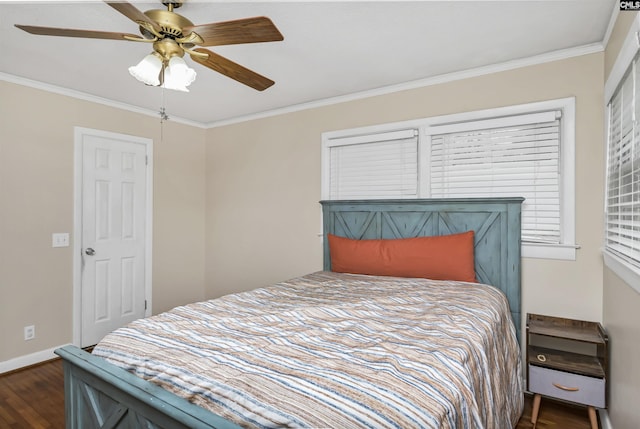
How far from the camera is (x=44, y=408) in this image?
2373mm

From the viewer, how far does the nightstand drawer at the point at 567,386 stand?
6.50 feet

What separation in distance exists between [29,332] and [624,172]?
4383 millimetres

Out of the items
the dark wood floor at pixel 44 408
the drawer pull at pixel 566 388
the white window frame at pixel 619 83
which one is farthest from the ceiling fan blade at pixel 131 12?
the drawer pull at pixel 566 388

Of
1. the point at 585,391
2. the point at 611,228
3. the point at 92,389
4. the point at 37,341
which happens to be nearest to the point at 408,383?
the point at 92,389

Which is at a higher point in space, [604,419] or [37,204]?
[37,204]

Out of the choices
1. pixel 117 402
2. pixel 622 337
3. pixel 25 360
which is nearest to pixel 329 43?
pixel 117 402

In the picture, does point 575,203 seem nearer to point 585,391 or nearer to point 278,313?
point 585,391

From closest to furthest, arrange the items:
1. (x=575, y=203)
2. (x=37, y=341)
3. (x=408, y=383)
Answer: (x=408, y=383) < (x=575, y=203) < (x=37, y=341)

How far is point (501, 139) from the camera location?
8.95 feet

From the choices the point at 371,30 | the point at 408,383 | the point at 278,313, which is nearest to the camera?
the point at 408,383

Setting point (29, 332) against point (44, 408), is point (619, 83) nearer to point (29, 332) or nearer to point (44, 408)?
point (44, 408)

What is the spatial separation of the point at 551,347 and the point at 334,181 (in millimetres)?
2225

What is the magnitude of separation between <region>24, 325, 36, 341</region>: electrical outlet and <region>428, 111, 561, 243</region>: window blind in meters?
3.62

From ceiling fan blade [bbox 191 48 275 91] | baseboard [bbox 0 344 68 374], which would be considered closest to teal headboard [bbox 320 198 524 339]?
ceiling fan blade [bbox 191 48 275 91]
